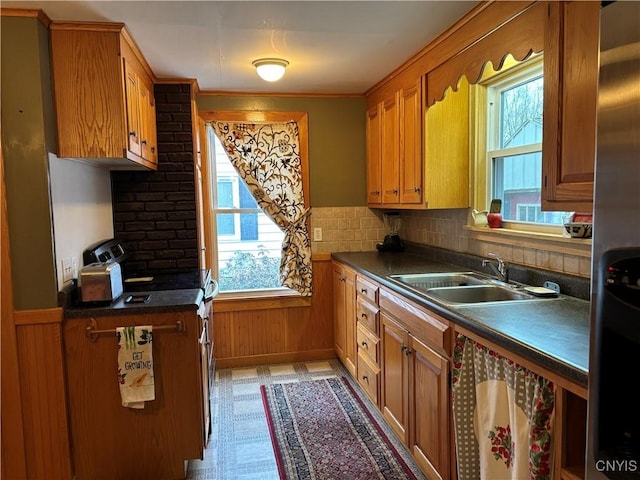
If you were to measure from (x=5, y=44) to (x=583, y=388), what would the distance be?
8.47 feet

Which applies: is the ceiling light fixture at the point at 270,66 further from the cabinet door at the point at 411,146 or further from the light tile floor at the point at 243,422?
the light tile floor at the point at 243,422

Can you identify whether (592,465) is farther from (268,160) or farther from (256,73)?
(268,160)

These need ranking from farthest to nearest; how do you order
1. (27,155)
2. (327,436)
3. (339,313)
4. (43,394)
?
(339,313) → (327,436) → (43,394) → (27,155)

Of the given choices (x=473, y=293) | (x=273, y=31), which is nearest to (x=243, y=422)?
(x=473, y=293)

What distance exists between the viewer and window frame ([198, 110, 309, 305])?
3.77 m

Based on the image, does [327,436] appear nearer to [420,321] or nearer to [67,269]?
[420,321]

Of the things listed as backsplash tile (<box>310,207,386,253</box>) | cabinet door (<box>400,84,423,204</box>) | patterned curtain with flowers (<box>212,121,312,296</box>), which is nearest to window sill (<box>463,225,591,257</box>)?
cabinet door (<box>400,84,423,204</box>)

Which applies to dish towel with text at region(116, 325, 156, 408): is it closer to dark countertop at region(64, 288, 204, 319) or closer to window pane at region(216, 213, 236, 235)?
dark countertop at region(64, 288, 204, 319)

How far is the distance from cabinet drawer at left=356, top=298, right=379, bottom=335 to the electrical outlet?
1688 millimetres

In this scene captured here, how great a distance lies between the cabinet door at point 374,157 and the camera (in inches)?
145

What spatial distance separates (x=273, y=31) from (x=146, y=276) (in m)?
1.83

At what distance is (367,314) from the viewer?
298 cm

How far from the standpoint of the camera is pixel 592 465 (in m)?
1.08

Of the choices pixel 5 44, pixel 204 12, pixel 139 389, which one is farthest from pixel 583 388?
pixel 5 44
